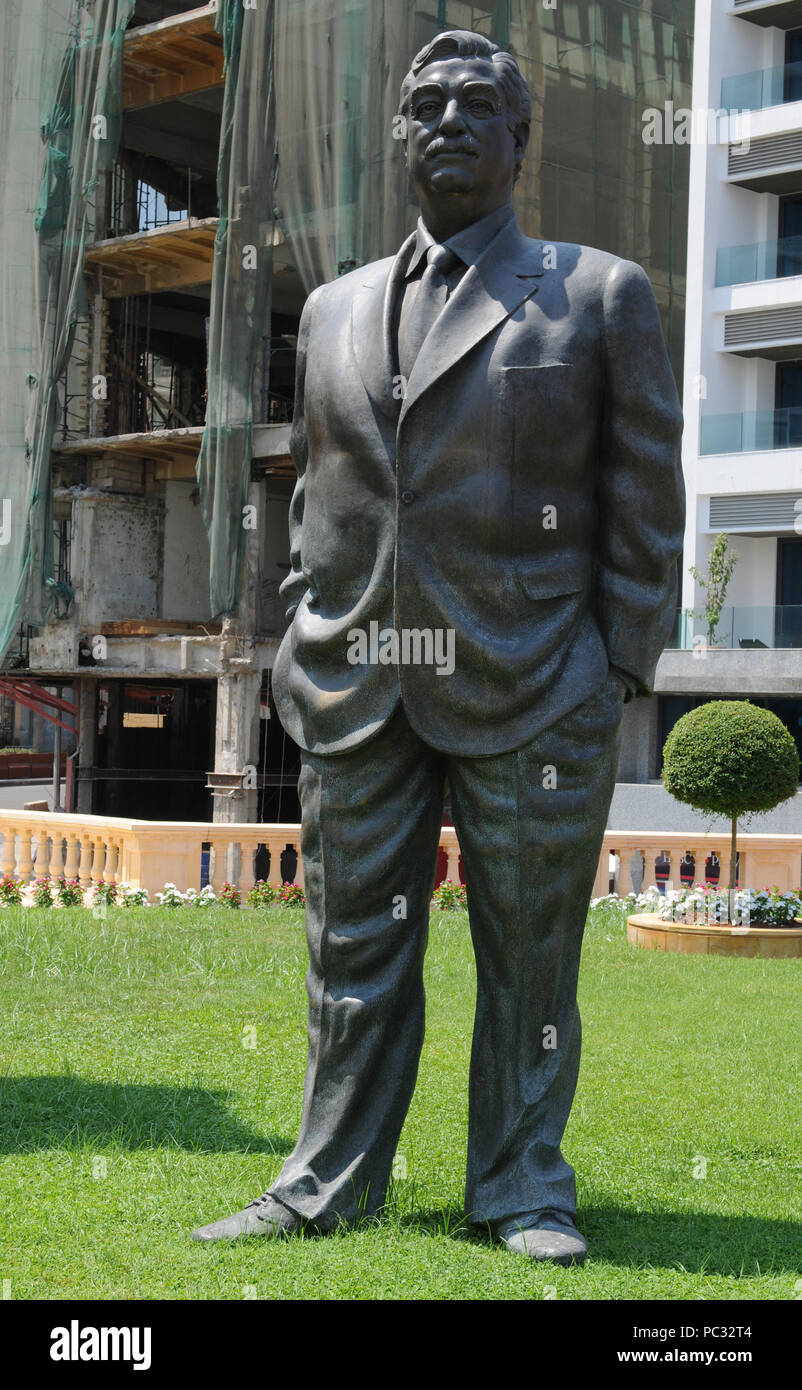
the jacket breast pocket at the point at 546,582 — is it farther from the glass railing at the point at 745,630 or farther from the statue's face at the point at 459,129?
the glass railing at the point at 745,630

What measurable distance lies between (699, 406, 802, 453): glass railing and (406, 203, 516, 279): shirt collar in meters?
27.2

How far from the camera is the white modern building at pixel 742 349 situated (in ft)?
100

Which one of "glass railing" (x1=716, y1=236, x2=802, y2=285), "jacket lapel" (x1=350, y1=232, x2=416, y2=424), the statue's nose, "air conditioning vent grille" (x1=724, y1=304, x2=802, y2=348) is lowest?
"jacket lapel" (x1=350, y1=232, x2=416, y2=424)

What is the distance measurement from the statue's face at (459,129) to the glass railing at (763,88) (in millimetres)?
29404

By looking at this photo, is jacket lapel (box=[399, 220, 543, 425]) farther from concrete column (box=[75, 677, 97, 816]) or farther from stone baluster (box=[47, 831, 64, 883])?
concrete column (box=[75, 677, 97, 816])

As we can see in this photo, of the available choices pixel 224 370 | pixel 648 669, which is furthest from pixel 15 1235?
pixel 224 370

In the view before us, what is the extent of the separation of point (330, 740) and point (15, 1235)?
153cm

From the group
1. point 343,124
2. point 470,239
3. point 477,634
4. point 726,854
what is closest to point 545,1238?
point 477,634

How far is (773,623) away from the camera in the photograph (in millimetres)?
29594

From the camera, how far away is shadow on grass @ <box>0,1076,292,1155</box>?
5422 millimetres

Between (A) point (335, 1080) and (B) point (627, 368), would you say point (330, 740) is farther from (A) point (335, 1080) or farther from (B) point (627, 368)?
(B) point (627, 368)

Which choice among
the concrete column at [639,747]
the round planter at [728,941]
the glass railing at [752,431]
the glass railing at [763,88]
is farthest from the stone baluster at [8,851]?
the glass railing at [763,88]

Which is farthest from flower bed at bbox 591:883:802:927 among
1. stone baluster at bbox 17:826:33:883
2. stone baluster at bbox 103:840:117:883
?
stone baluster at bbox 17:826:33:883

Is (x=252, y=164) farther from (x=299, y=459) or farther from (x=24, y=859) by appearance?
(x=299, y=459)
